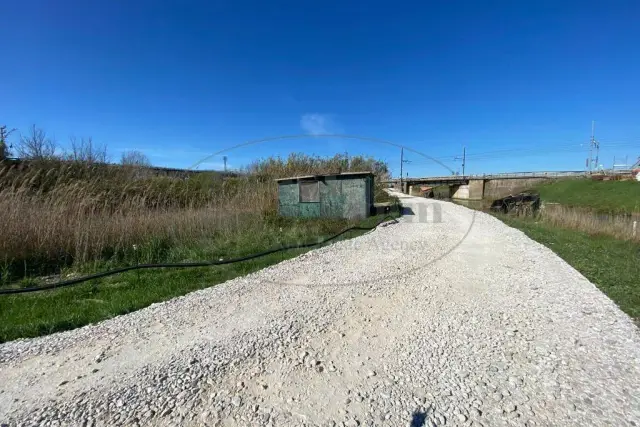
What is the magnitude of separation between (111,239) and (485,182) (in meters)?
67.4

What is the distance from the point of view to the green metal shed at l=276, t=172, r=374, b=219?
13602 mm

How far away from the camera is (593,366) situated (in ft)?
8.80

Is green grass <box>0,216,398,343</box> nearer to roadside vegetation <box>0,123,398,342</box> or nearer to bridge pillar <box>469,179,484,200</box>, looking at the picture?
roadside vegetation <box>0,123,398,342</box>

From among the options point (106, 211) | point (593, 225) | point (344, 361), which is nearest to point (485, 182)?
point (593, 225)

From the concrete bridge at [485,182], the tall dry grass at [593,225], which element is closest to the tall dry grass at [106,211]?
the tall dry grass at [593,225]

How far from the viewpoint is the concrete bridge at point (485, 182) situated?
2328 inches

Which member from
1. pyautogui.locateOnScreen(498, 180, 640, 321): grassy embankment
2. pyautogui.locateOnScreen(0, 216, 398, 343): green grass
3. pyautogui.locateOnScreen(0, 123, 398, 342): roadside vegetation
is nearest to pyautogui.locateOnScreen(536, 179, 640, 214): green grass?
pyautogui.locateOnScreen(498, 180, 640, 321): grassy embankment

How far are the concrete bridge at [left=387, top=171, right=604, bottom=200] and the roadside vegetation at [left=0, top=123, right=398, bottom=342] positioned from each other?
164 ft

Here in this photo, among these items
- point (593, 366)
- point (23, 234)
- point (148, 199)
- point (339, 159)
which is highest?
point (339, 159)

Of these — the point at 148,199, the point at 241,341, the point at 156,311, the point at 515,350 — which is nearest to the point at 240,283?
the point at 156,311

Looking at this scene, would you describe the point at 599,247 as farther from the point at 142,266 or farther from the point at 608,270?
the point at 142,266

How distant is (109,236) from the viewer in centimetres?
730

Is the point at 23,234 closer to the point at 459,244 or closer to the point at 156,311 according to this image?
the point at 156,311

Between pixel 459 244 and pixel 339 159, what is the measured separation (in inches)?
602
